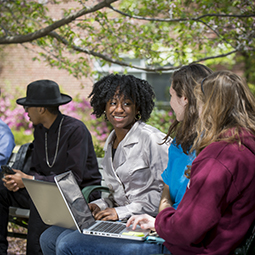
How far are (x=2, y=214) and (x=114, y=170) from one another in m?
1.27

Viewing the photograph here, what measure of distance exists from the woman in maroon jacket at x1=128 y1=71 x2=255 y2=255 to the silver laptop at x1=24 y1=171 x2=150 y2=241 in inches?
14.5

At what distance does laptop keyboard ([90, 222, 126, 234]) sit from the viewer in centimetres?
190

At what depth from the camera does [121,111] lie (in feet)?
8.75

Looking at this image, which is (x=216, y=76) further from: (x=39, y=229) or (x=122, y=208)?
(x=39, y=229)

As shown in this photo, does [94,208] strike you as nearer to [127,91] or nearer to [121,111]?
[121,111]

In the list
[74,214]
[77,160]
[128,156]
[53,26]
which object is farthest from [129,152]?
[53,26]

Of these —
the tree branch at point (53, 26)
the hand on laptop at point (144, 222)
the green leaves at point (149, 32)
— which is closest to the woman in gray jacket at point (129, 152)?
the hand on laptop at point (144, 222)

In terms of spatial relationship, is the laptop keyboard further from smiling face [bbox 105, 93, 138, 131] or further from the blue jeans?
smiling face [bbox 105, 93, 138, 131]

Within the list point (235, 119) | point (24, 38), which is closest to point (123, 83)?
point (235, 119)

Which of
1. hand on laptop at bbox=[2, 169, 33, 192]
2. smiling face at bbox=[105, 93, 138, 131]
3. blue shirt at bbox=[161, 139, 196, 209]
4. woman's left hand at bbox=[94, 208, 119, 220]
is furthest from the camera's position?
hand on laptop at bbox=[2, 169, 33, 192]

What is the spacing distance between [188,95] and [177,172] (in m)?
0.49

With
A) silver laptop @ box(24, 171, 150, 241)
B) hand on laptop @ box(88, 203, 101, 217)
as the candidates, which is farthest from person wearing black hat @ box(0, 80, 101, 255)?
silver laptop @ box(24, 171, 150, 241)

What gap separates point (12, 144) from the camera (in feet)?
12.5

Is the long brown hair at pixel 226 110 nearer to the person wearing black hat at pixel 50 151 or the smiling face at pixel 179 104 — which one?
the smiling face at pixel 179 104
